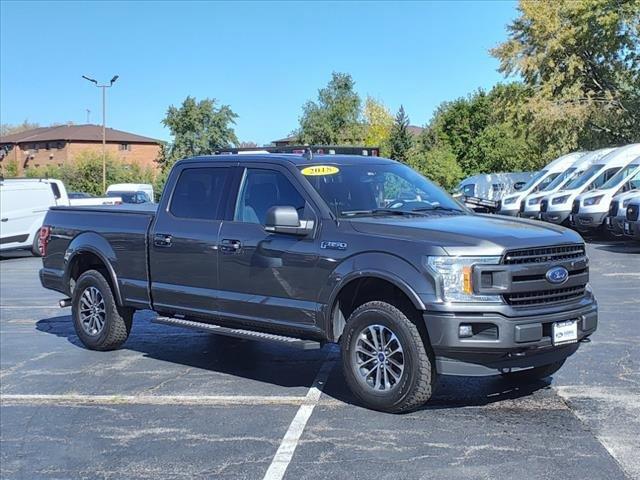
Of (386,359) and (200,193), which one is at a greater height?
(200,193)

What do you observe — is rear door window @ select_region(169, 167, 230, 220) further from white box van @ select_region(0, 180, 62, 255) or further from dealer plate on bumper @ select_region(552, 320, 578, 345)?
white box van @ select_region(0, 180, 62, 255)

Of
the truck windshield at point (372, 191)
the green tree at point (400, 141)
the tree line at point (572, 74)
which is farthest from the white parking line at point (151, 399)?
the green tree at point (400, 141)

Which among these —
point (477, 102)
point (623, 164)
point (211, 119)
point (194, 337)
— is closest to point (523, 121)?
point (623, 164)

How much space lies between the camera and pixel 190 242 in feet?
22.9

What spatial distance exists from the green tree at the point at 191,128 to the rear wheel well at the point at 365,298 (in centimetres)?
6388

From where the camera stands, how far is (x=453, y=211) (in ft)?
21.4

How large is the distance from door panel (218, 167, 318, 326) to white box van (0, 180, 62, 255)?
49.8 ft

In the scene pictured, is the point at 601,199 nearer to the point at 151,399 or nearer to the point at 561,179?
the point at 561,179

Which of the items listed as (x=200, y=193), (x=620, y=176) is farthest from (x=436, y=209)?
(x=620, y=176)

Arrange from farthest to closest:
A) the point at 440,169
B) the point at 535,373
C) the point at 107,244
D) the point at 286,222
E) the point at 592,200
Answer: the point at 440,169
the point at 592,200
the point at 107,244
the point at 535,373
the point at 286,222

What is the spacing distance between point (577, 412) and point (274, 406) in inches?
91.2

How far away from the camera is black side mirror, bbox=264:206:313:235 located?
19.7 ft

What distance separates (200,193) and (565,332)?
3.67 metres

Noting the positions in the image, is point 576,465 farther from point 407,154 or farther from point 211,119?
point 211,119
